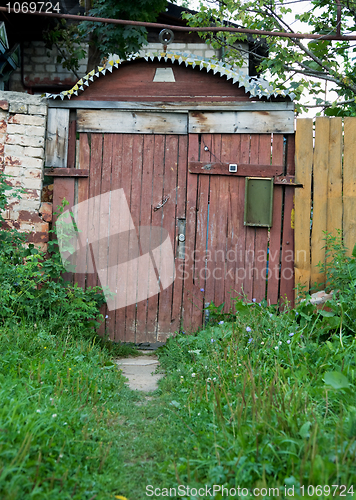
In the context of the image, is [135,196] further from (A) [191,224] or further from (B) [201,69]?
(B) [201,69]

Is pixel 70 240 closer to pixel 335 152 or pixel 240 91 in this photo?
pixel 240 91

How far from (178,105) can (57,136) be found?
147 centimetres

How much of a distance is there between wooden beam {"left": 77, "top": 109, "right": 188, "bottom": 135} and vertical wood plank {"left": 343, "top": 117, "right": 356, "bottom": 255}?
5.91ft

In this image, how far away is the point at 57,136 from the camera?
15.7 ft

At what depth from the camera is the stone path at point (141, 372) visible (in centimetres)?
350

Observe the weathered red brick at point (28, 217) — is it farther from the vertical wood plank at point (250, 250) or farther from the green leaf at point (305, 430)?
the green leaf at point (305, 430)

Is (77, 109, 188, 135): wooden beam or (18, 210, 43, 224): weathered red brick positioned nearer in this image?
(18, 210, 43, 224): weathered red brick

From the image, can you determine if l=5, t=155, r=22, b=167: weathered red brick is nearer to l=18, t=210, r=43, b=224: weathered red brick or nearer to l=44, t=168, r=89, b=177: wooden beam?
l=44, t=168, r=89, b=177: wooden beam

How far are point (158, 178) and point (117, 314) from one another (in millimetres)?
1664

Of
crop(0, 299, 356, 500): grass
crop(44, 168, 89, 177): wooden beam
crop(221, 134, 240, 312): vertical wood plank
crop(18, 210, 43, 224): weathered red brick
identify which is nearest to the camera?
crop(0, 299, 356, 500): grass

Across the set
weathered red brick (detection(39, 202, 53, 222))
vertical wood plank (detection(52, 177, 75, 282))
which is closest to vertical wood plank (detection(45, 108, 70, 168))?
vertical wood plank (detection(52, 177, 75, 282))

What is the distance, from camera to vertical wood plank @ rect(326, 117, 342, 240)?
14.5ft

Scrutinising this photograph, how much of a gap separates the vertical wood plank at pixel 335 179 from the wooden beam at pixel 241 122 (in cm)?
46

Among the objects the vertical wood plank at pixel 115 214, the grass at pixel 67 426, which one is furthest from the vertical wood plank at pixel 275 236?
the grass at pixel 67 426
